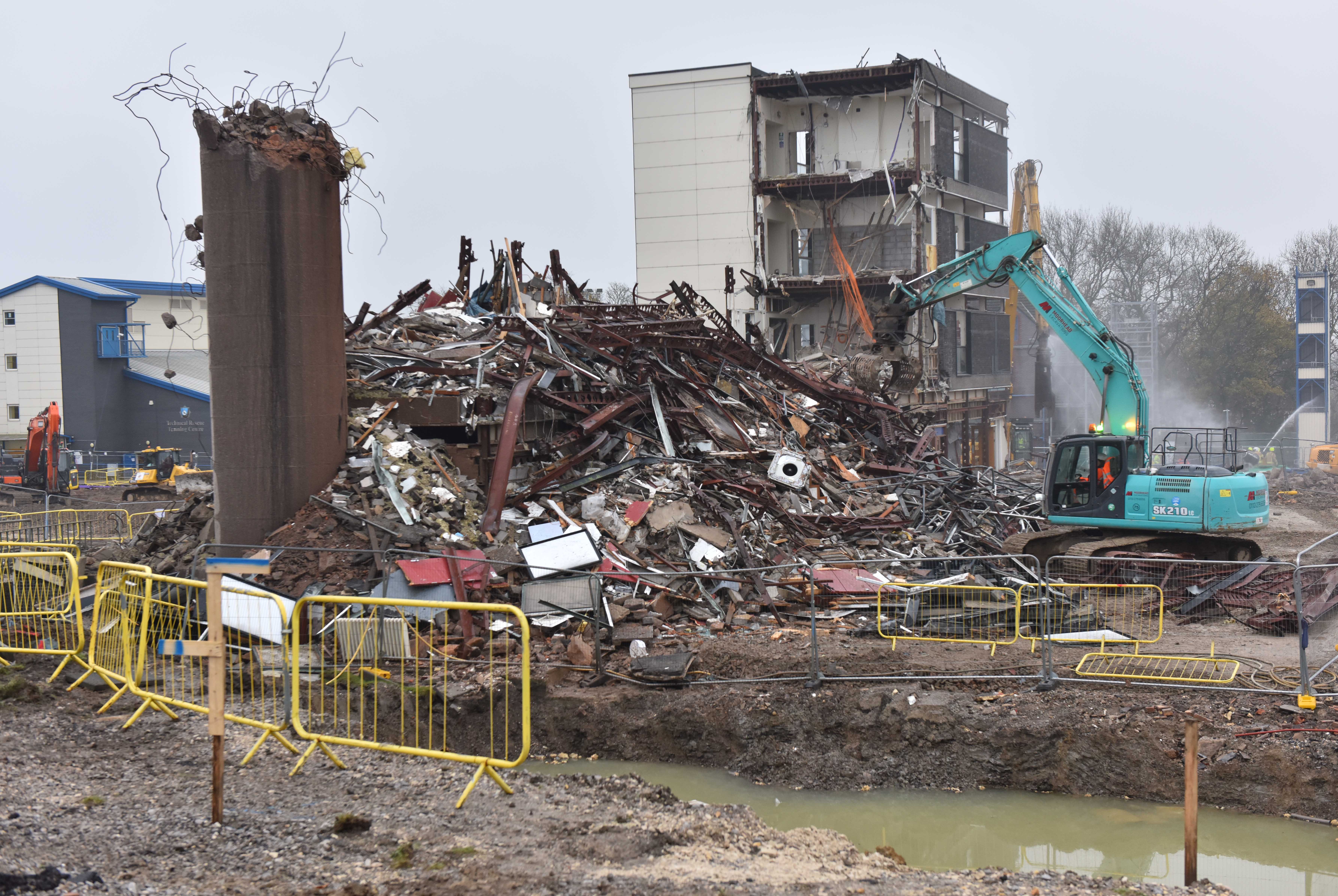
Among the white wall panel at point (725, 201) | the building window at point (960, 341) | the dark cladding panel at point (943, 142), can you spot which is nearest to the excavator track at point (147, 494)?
the white wall panel at point (725, 201)

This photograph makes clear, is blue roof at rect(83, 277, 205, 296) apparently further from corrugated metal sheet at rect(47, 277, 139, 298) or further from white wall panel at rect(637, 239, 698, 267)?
white wall panel at rect(637, 239, 698, 267)

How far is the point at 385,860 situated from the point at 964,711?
6.16 m

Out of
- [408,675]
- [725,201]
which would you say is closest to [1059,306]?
[408,675]

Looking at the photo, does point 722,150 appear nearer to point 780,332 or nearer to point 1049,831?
point 780,332

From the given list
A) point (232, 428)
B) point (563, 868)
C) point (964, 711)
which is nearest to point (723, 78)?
point (232, 428)

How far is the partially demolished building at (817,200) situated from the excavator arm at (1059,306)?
654 inches

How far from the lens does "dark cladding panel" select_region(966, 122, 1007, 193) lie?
43031 millimetres

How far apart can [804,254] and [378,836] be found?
119ft

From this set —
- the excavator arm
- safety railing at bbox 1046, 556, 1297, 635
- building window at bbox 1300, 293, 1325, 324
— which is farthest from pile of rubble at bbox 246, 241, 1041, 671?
building window at bbox 1300, 293, 1325, 324

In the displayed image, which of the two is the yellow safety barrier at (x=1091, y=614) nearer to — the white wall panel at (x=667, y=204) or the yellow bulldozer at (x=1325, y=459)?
the yellow bulldozer at (x=1325, y=459)

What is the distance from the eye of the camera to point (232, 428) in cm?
1296

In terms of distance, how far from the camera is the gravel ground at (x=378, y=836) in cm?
581

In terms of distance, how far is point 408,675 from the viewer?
10984 millimetres

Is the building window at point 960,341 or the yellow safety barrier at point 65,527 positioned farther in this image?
the building window at point 960,341
